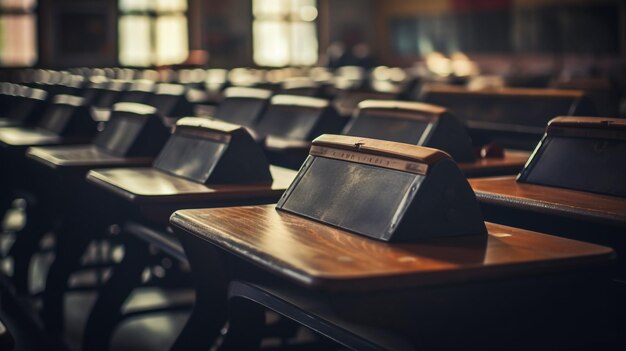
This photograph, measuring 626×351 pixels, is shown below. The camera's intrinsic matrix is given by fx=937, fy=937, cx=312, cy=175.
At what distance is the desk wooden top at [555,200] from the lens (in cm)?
193

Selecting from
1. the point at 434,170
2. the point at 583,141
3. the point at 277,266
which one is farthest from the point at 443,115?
the point at 277,266

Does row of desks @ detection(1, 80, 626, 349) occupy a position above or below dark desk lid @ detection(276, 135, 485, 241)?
below

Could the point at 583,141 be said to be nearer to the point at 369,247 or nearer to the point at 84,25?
the point at 369,247

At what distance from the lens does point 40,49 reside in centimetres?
1516

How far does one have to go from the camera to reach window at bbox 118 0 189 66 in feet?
52.2

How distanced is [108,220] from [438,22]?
44.0 feet

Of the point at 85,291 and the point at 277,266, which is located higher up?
the point at 277,266

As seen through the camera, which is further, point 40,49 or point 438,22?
point 438,22

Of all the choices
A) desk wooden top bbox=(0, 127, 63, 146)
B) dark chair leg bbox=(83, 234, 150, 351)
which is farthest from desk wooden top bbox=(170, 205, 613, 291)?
desk wooden top bbox=(0, 127, 63, 146)

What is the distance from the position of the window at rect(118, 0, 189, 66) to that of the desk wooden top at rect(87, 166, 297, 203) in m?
13.4

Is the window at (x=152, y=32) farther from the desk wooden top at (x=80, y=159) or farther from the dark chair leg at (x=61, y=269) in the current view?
the desk wooden top at (x=80, y=159)

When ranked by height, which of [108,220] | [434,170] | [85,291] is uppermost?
[434,170]

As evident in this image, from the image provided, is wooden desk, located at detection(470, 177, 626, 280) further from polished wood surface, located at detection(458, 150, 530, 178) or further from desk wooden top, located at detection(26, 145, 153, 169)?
desk wooden top, located at detection(26, 145, 153, 169)

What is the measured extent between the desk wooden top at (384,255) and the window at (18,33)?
45.5 feet
